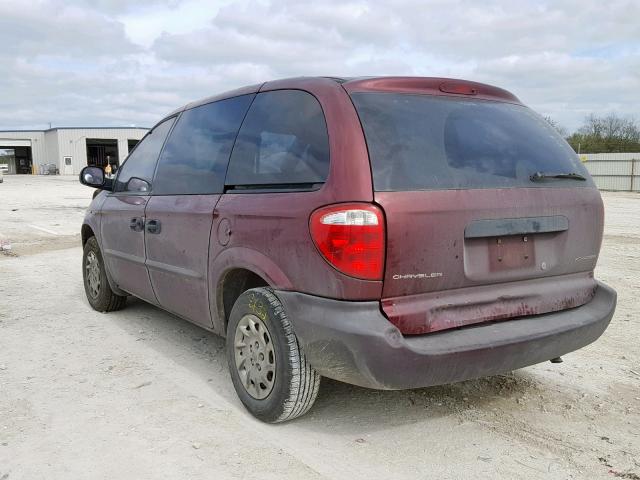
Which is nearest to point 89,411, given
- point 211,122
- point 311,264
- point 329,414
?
point 329,414

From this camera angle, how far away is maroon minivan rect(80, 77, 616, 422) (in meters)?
2.53

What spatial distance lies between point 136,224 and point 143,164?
0.54m

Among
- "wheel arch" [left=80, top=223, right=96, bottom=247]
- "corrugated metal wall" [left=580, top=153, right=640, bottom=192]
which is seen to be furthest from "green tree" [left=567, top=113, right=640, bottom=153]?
"wheel arch" [left=80, top=223, right=96, bottom=247]

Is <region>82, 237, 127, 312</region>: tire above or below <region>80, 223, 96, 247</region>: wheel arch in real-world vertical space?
below

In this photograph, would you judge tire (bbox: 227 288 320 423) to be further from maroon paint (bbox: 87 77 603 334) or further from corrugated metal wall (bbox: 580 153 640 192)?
corrugated metal wall (bbox: 580 153 640 192)

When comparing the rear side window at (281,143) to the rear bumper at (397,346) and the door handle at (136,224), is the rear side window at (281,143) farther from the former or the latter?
the door handle at (136,224)

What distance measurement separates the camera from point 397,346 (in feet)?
8.09

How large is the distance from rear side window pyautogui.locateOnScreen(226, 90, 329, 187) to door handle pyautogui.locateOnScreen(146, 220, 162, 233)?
0.89m

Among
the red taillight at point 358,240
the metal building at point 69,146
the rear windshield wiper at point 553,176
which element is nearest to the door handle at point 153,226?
the red taillight at point 358,240

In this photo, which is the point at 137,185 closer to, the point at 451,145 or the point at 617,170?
the point at 451,145

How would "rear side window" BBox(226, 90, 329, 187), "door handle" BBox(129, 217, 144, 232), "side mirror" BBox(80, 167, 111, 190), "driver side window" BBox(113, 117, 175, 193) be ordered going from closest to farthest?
"rear side window" BBox(226, 90, 329, 187), "door handle" BBox(129, 217, 144, 232), "driver side window" BBox(113, 117, 175, 193), "side mirror" BBox(80, 167, 111, 190)

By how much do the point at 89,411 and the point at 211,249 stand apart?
3.74 feet

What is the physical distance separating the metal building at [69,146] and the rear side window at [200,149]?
61627mm

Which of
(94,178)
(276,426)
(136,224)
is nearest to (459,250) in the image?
(276,426)
